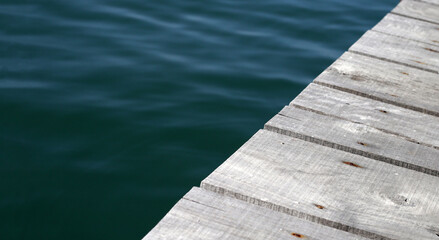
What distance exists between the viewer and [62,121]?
429 cm

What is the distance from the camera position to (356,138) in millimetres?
2688

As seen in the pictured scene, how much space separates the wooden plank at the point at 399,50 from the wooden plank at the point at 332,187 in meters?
1.28

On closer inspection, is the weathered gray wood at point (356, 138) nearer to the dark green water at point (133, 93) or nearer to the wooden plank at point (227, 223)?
the wooden plank at point (227, 223)

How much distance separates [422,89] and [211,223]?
1.65m

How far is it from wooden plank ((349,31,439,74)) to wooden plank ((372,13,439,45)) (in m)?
0.09

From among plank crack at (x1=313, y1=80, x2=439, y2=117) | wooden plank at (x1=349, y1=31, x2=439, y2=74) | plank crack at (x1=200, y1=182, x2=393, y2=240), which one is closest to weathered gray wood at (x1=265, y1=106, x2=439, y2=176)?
plank crack at (x1=313, y1=80, x2=439, y2=117)

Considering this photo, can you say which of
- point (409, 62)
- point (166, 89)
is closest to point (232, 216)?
point (409, 62)

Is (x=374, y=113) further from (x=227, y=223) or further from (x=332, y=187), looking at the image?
(x=227, y=223)

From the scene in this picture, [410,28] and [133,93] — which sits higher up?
[410,28]

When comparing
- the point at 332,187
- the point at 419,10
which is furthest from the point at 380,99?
the point at 419,10

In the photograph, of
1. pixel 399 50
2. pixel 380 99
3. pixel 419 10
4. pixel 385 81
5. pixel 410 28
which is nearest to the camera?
pixel 380 99

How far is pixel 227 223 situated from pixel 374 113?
1.14m

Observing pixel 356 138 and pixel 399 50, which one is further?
pixel 399 50

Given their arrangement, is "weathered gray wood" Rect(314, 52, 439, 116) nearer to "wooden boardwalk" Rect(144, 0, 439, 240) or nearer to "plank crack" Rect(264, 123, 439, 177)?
"wooden boardwalk" Rect(144, 0, 439, 240)
